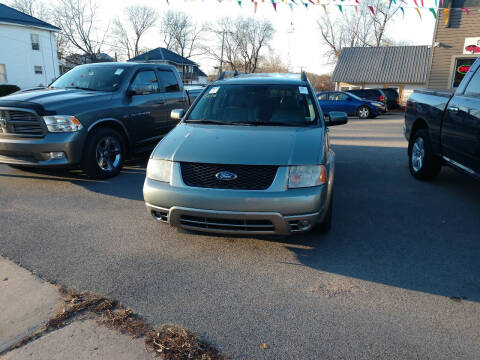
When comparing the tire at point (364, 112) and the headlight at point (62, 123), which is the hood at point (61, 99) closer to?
the headlight at point (62, 123)

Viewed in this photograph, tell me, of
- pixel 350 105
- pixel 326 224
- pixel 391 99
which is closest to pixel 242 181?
pixel 326 224

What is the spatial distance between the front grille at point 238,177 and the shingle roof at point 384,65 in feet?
105

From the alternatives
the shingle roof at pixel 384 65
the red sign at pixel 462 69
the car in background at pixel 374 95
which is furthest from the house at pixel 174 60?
the red sign at pixel 462 69

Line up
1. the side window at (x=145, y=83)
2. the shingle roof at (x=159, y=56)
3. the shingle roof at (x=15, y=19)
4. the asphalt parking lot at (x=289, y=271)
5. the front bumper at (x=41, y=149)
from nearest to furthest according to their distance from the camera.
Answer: the asphalt parking lot at (x=289, y=271)
the front bumper at (x=41, y=149)
the side window at (x=145, y=83)
the shingle roof at (x=15, y=19)
the shingle roof at (x=159, y=56)

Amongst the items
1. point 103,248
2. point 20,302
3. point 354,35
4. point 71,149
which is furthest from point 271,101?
point 354,35

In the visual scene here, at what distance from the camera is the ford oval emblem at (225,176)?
3.32m

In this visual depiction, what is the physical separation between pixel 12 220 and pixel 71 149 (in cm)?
146

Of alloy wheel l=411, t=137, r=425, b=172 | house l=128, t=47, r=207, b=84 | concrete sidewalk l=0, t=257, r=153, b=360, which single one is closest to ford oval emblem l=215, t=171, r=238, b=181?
concrete sidewalk l=0, t=257, r=153, b=360

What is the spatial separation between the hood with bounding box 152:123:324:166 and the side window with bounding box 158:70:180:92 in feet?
12.4

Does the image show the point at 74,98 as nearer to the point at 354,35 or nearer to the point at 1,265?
the point at 1,265

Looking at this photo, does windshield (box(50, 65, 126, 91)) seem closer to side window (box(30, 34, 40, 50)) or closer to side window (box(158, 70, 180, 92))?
side window (box(158, 70, 180, 92))

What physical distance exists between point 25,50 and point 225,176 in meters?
36.9

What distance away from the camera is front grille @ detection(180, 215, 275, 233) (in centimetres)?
330

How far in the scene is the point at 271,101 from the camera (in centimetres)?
466
